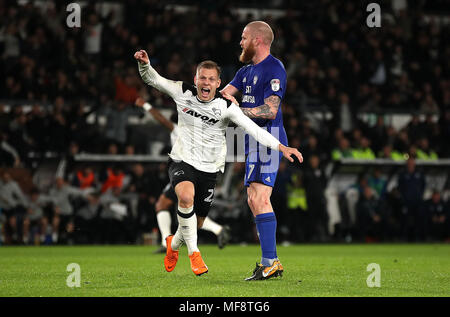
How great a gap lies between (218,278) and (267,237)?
2.17ft

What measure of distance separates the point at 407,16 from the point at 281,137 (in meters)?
17.5

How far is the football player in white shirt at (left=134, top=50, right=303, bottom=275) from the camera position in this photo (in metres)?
7.82

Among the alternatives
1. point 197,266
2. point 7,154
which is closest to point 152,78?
point 197,266

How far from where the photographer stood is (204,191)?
816 centimetres

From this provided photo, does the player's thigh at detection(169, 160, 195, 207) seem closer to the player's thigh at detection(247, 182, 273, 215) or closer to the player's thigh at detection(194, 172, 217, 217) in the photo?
the player's thigh at detection(194, 172, 217, 217)

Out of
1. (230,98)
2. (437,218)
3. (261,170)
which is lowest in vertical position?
(437,218)

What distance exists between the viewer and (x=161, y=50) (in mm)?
19484

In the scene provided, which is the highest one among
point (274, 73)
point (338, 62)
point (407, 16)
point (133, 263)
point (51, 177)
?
point (407, 16)

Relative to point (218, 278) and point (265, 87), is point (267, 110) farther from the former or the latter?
point (218, 278)

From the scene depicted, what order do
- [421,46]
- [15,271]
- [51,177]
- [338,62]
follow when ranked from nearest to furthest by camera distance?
[15,271] < [51,177] < [338,62] < [421,46]

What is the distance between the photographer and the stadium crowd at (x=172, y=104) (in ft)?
55.0

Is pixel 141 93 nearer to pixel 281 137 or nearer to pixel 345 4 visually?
pixel 345 4

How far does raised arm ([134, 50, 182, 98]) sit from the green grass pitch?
6.42 ft
